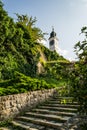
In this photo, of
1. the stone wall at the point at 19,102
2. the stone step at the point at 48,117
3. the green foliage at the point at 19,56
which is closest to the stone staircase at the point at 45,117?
the stone step at the point at 48,117

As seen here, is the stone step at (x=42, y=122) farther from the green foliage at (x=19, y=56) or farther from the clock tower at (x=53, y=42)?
the clock tower at (x=53, y=42)

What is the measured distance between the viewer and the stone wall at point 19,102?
9.73 metres

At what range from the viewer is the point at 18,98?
10586mm

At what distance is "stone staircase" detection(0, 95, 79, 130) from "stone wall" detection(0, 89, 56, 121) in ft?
0.96

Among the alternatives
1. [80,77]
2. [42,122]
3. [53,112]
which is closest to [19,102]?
[53,112]

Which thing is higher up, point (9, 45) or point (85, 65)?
point (9, 45)

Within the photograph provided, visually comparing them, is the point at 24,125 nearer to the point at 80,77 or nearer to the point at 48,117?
the point at 48,117

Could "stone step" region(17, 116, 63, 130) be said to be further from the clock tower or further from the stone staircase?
the clock tower

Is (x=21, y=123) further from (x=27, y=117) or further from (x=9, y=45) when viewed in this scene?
(x=9, y=45)

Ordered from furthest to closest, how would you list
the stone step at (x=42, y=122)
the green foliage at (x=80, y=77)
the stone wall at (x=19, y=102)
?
the stone wall at (x=19, y=102)
the stone step at (x=42, y=122)
the green foliage at (x=80, y=77)

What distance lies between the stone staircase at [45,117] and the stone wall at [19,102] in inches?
11.5

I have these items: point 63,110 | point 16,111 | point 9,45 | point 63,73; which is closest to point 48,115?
point 63,110

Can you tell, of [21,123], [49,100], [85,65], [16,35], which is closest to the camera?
[85,65]

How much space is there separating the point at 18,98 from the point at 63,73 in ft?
21.6
